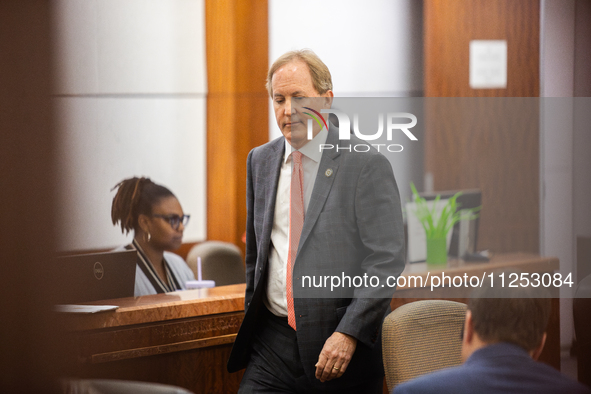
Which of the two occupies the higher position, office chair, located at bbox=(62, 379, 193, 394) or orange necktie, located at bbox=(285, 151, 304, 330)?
orange necktie, located at bbox=(285, 151, 304, 330)

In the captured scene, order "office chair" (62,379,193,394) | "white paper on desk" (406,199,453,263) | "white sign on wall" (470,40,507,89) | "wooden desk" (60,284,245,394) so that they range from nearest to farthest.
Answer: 1. "office chair" (62,379,193,394)
2. "wooden desk" (60,284,245,394)
3. "white sign on wall" (470,40,507,89)
4. "white paper on desk" (406,199,453,263)

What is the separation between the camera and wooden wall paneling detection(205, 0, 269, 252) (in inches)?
173

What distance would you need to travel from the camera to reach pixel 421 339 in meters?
1.72

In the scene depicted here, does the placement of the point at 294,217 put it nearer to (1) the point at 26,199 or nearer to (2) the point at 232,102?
(1) the point at 26,199

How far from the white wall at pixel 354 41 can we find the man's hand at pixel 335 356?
2722 mm

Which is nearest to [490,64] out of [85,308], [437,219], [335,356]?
[437,219]

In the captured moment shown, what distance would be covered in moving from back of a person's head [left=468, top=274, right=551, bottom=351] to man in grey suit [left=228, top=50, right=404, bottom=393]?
0.42 m

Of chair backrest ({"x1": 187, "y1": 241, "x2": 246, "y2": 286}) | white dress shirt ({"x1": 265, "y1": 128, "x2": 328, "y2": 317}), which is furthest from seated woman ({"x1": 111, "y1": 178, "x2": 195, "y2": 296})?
white dress shirt ({"x1": 265, "y1": 128, "x2": 328, "y2": 317})

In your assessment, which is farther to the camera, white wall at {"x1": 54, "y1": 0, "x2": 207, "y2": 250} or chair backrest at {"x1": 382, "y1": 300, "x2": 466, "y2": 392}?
white wall at {"x1": 54, "y1": 0, "x2": 207, "y2": 250}

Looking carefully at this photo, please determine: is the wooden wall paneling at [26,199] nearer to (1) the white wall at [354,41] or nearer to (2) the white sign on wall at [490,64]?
(2) the white sign on wall at [490,64]

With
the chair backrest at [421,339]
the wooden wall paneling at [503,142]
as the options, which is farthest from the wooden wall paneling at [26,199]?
the wooden wall paneling at [503,142]

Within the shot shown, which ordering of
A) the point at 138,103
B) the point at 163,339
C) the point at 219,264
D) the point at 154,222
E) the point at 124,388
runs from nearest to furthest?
the point at 124,388, the point at 163,339, the point at 154,222, the point at 219,264, the point at 138,103

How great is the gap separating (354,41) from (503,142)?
2256mm

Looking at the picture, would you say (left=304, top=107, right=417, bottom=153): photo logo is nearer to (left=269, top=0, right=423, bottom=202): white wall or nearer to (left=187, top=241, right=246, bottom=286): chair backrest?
(left=187, top=241, right=246, bottom=286): chair backrest
